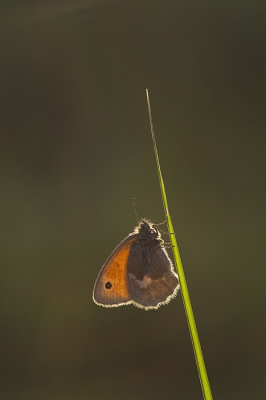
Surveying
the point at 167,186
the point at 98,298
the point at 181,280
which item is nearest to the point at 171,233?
the point at 181,280

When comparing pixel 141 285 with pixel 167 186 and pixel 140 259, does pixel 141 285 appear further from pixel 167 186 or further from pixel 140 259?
pixel 167 186

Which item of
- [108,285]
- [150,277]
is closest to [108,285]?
[108,285]

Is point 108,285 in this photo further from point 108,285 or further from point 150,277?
point 150,277

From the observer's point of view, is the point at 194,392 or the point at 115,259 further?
the point at 194,392

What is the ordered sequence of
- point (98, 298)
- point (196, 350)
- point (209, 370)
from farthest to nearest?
point (209, 370) < point (98, 298) < point (196, 350)
